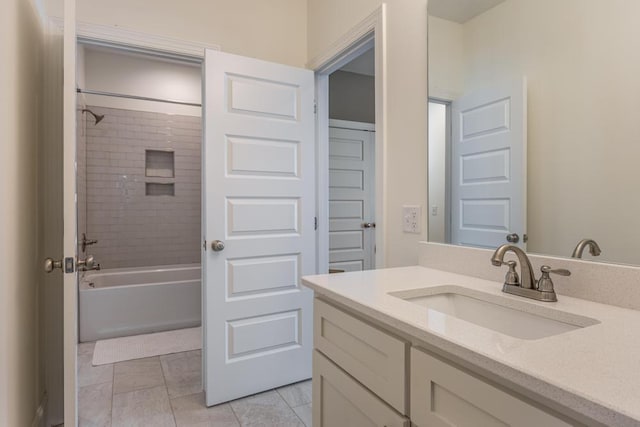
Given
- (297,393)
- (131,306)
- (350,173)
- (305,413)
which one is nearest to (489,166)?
(305,413)

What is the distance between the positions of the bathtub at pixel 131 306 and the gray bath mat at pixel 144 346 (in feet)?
0.29

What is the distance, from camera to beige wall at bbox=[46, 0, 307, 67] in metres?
1.96

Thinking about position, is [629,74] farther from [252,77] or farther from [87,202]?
[87,202]

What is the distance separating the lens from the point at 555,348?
0.64 meters

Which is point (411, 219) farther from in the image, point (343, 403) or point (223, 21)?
point (223, 21)

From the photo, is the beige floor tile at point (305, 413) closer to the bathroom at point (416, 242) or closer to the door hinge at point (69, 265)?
the bathroom at point (416, 242)

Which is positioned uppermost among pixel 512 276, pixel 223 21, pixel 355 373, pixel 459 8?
pixel 223 21

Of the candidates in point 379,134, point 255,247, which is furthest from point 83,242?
point 379,134

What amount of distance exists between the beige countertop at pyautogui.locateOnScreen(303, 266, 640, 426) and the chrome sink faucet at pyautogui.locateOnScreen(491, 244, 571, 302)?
2 centimetres

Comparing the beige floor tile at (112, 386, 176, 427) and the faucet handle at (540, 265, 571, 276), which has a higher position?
the faucet handle at (540, 265, 571, 276)

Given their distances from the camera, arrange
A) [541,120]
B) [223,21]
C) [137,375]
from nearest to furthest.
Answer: [541,120] → [223,21] → [137,375]

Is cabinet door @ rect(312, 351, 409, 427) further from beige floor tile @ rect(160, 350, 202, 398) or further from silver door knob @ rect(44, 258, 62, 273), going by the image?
beige floor tile @ rect(160, 350, 202, 398)

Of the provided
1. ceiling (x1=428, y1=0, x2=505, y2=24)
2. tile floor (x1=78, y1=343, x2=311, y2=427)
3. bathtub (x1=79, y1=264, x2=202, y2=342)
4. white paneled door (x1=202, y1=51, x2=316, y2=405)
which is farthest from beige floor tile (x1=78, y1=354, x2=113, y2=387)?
ceiling (x1=428, y1=0, x2=505, y2=24)

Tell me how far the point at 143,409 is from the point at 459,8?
8.17 ft
